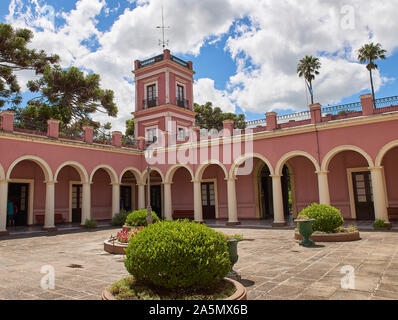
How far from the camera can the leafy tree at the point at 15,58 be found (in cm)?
1923

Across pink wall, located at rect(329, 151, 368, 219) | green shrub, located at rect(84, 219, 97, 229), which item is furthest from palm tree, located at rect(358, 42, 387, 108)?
green shrub, located at rect(84, 219, 97, 229)

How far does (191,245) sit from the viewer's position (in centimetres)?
382

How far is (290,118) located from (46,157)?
39.9ft

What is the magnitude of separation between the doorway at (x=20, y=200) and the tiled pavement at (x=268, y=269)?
685cm

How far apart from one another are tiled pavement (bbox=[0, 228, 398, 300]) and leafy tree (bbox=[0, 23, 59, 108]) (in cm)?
1466

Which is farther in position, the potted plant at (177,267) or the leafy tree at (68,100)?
the leafy tree at (68,100)

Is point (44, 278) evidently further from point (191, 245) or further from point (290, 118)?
point (290, 118)

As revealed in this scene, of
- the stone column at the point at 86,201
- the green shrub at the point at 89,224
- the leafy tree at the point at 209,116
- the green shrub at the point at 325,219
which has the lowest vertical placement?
the green shrub at the point at 89,224

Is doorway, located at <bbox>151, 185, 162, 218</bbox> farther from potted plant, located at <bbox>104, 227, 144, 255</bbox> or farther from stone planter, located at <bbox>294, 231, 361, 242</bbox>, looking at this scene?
stone planter, located at <bbox>294, 231, 361, 242</bbox>

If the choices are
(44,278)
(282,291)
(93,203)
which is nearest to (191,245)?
(282,291)

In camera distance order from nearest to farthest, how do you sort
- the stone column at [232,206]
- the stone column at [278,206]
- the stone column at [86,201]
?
the stone column at [278,206] < the stone column at [232,206] < the stone column at [86,201]

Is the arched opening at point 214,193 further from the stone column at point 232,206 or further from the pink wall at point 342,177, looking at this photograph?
the pink wall at point 342,177

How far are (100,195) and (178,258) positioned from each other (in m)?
17.7

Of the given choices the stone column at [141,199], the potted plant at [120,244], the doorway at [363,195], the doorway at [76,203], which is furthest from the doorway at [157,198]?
the doorway at [363,195]
